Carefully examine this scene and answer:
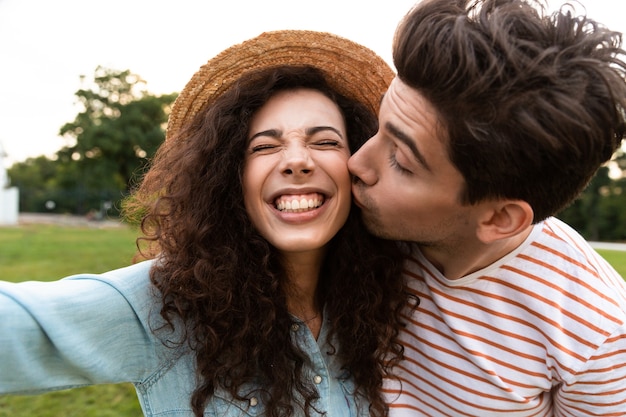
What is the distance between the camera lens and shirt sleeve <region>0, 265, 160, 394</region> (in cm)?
145

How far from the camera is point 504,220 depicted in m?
1.94

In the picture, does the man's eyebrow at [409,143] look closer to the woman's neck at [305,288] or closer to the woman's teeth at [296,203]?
the woman's teeth at [296,203]

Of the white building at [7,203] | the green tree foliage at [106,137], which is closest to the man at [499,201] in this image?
the white building at [7,203]

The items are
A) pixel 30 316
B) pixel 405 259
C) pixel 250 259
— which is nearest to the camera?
pixel 30 316

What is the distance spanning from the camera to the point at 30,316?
57.2 inches

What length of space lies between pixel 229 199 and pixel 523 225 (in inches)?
45.5

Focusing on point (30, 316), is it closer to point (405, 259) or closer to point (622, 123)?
point (405, 259)

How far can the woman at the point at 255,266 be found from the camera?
70.9 inches

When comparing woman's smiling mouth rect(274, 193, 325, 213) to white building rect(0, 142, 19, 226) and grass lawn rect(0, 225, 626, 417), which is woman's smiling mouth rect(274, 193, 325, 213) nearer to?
grass lawn rect(0, 225, 626, 417)

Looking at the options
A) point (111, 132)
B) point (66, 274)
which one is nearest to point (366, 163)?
point (66, 274)

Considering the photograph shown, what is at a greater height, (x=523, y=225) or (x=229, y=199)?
(x=523, y=225)

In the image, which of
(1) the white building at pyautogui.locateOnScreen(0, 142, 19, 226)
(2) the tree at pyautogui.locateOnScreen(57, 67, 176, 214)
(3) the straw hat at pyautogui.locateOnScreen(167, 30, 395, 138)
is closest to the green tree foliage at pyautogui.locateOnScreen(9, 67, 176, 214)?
(2) the tree at pyautogui.locateOnScreen(57, 67, 176, 214)

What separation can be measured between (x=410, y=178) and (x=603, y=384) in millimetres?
1032

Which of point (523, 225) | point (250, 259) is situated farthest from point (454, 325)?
point (250, 259)
